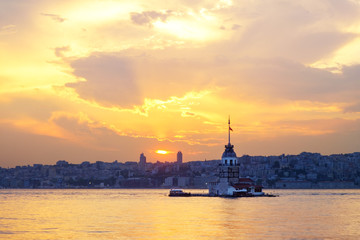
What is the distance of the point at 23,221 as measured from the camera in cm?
7612

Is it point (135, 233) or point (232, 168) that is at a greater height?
point (232, 168)

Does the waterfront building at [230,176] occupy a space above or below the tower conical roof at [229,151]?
below

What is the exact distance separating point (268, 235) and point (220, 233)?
503cm

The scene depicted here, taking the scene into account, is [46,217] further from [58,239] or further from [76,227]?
[58,239]

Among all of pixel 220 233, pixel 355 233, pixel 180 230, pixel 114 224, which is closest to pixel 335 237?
pixel 355 233

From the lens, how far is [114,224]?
70062 mm

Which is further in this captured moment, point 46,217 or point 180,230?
point 46,217

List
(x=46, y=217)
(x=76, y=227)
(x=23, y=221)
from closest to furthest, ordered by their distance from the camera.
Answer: (x=76, y=227), (x=23, y=221), (x=46, y=217)

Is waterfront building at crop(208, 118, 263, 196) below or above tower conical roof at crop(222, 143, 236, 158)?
below

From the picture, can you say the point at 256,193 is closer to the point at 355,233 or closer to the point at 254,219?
the point at 254,219

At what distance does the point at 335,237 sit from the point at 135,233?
2016 centimetres

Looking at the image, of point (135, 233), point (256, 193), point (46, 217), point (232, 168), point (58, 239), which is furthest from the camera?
point (256, 193)

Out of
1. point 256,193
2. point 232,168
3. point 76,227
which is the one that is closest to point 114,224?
point 76,227

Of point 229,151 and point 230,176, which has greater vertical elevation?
point 229,151
